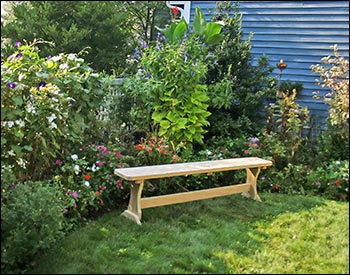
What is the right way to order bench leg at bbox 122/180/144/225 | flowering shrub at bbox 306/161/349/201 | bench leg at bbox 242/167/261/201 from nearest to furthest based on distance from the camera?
bench leg at bbox 122/180/144/225 < bench leg at bbox 242/167/261/201 < flowering shrub at bbox 306/161/349/201

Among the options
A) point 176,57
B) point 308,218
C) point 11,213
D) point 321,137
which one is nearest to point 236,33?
point 176,57

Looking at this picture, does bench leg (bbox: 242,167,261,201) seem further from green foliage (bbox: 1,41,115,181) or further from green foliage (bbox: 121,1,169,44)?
green foliage (bbox: 121,1,169,44)

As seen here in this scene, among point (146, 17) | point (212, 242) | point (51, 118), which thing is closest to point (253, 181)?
point (212, 242)

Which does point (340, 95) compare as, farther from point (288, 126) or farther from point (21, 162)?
point (21, 162)

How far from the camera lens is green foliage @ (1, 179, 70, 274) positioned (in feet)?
8.87

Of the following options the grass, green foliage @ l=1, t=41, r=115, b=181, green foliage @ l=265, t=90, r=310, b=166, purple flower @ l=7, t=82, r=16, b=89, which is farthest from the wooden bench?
purple flower @ l=7, t=82, r=16, b=89

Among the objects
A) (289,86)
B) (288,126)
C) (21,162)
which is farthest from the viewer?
(289,86)

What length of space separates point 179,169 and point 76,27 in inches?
78.1

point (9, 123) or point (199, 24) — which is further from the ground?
point (199, 24)

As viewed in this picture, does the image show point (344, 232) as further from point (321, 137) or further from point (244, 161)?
point (321, 137)

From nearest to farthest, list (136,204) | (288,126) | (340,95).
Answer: (136,204) < (340,95) < (288,126)

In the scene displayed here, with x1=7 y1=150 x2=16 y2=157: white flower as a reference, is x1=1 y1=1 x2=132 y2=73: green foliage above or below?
above

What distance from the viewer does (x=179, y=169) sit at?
402 cm

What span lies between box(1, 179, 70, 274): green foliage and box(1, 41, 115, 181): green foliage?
53 cm
